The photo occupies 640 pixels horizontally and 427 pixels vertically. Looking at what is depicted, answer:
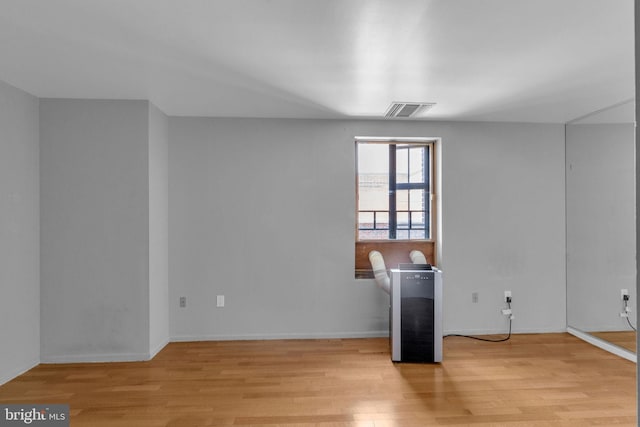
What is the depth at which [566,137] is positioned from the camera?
4086mm

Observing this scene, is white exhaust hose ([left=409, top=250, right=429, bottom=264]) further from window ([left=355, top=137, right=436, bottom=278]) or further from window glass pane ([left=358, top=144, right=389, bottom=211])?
window glass pane ([left=358, top=144, right=389, bottom=211])

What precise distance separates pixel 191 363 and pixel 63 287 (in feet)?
4.35

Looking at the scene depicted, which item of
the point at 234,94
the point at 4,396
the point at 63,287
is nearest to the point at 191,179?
the point at 234,94

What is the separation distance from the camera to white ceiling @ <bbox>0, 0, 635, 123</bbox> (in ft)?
5.87

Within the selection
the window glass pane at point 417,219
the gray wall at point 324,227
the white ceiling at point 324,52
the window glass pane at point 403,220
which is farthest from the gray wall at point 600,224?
the window glass pane at point 403,220

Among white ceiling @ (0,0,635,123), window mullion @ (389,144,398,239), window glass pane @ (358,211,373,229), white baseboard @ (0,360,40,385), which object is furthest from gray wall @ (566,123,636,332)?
white baseboard @ (0,360,40,385)

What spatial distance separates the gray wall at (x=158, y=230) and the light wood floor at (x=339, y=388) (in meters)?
0.25

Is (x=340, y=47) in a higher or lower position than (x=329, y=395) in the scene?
higher

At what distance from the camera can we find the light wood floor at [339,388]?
→ 7.74ft

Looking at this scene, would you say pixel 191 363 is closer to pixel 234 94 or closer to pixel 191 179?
pixel 191 179

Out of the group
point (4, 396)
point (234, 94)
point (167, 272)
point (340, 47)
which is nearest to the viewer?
point (340, 47)

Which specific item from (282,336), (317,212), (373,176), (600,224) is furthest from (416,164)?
(282,336)

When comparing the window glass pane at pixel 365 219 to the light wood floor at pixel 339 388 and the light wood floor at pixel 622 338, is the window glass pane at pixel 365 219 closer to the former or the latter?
the light wood floor at pixel 339 388

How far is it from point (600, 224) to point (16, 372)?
215 inches
